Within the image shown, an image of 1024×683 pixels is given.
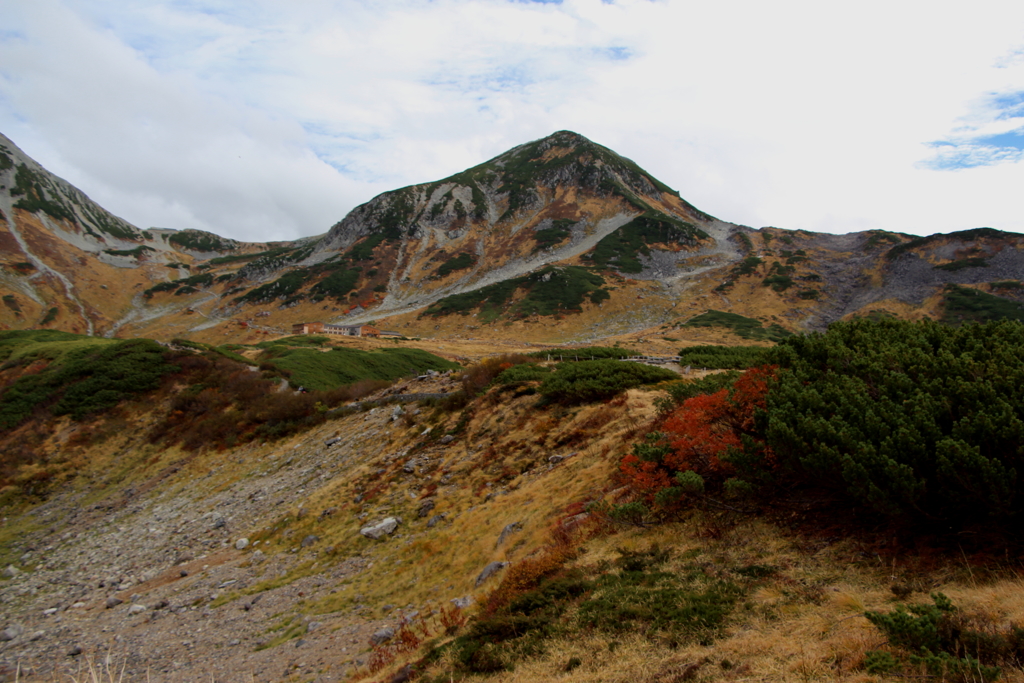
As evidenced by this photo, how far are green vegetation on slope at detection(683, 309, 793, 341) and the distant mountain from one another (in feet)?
1.98

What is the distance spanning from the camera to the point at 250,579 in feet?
42.9

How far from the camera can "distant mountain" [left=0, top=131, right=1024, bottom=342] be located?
8500cm

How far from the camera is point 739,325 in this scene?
243ft

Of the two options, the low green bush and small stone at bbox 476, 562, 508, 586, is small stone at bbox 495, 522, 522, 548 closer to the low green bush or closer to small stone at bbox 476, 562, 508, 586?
small stone at bbox 476, 562, 508, 586

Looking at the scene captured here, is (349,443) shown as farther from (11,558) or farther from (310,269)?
(310,269)

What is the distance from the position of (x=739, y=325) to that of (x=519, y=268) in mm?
61869

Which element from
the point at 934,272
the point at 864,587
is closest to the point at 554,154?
the point at 934,272

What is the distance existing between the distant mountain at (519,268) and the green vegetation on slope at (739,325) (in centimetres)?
60

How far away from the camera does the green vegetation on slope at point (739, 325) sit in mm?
68500

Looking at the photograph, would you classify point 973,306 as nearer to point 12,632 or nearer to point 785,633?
point 785,633

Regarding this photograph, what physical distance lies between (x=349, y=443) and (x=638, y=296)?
82016 millimetres

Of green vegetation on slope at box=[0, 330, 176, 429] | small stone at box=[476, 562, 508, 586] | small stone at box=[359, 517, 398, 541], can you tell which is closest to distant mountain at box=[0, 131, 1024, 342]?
green vegetation on slope at box=[0, 330, 176, 429]

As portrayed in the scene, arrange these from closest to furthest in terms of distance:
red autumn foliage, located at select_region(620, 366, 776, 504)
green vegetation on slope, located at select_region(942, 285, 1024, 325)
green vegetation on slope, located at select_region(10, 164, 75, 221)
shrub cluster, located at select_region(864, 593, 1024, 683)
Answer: shrub cluster, located at select_region(864, 593, 1024, 683) < red autumn foliage, located at select_region(620, 366, 776, 504) < green vegetation on slope, located at select_region(942, 285, 1024, 325) < green vegetation on slope, located at select_region(10, 164, 75, 221)

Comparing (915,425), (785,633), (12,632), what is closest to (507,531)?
(785,633)
